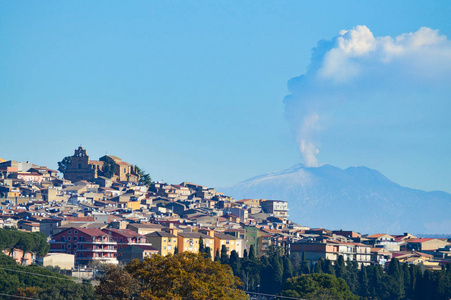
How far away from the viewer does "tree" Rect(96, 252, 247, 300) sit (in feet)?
184

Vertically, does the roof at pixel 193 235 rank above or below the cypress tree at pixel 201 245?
above

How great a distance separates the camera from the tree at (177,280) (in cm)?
5599

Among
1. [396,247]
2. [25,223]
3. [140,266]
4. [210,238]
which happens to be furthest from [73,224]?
[140,266]

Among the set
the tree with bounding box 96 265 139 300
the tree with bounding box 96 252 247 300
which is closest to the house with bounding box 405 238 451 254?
the tree with bounding box 96 252 247 300

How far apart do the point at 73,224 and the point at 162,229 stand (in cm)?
1513

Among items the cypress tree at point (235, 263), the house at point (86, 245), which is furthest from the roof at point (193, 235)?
the cypress tree at point (235, 263)

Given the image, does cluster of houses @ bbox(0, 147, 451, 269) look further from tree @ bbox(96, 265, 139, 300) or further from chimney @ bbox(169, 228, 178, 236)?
tree @ bbox(96, 265, 139, 300)

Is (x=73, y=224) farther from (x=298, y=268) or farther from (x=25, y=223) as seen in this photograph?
(x=298, y=268)

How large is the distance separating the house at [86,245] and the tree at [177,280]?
69.1 metres

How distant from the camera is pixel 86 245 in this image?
12888 centimetres

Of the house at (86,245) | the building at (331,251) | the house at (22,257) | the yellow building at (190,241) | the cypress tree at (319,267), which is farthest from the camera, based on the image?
the building at (331,251)

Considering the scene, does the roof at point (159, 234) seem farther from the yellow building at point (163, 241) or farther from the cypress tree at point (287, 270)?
the cypress tree at point (287, 270)

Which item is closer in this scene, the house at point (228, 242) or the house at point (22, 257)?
the house at point (22, 257)

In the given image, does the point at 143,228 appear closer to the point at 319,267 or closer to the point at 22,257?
the point at 22,257
